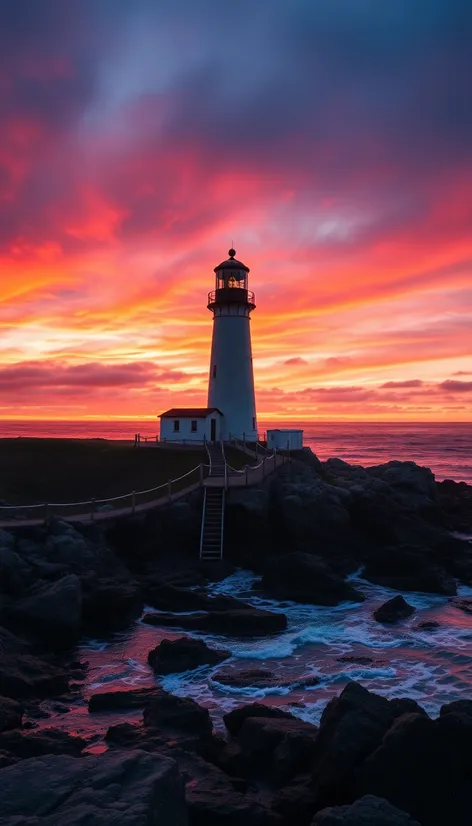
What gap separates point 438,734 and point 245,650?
7.61 metres

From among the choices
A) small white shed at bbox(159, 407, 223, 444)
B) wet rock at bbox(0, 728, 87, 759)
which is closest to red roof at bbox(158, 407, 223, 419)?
small white shed at bbox(159, 407, 223, 444)

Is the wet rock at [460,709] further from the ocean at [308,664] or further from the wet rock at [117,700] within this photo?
the wet rock at [117,700]

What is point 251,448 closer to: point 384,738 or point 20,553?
point 20,553

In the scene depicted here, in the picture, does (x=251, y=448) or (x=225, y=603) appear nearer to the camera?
(x=225, y=603)

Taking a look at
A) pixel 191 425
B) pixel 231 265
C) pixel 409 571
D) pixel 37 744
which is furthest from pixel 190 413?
pixel 37 744

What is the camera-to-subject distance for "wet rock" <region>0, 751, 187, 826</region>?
5547mm

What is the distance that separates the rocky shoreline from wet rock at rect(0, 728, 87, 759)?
2 centimetres

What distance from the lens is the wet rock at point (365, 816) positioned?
6.31 metres

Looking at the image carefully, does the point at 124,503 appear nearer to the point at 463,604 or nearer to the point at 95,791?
the point at 463,604

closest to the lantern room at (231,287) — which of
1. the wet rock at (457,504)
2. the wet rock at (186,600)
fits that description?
the wet rock at (457,504)

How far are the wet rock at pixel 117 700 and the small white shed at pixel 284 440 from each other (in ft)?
83.3

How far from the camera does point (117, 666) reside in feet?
46.7

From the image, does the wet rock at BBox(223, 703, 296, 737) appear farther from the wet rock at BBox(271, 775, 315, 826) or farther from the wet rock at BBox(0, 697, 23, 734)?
the wet rock at BBox(0, 697, 23, 734)

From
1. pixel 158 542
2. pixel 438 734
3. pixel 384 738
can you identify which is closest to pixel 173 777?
pixel 384 738
